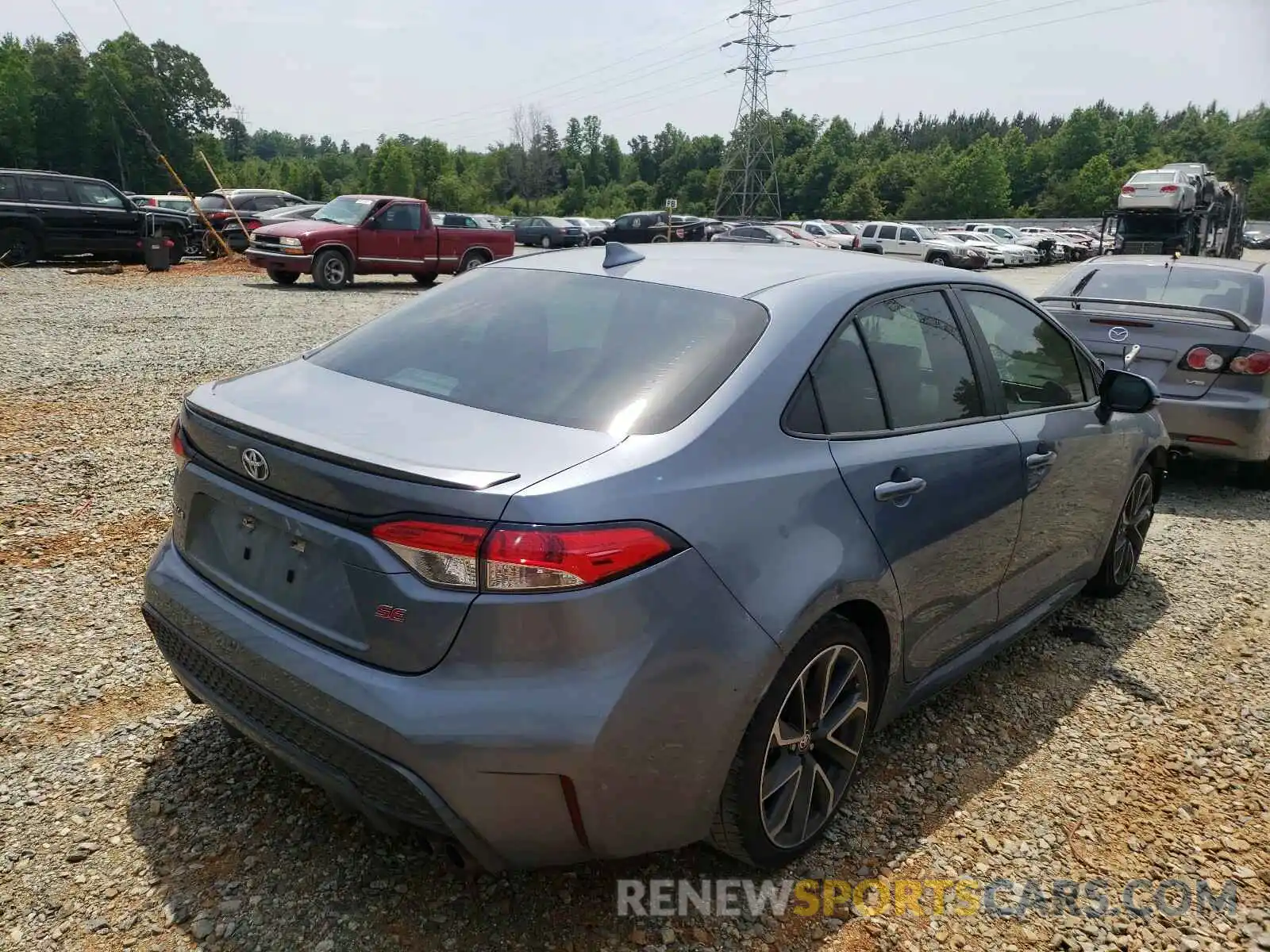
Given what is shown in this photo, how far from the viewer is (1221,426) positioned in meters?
5.95

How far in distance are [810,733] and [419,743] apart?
1.10 metres

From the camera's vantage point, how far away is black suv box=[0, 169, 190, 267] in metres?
17.3

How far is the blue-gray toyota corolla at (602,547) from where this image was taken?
191 cm

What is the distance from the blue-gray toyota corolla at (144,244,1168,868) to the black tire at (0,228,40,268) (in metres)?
18.6

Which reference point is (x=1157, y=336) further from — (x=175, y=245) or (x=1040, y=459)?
(x=175, y=245)

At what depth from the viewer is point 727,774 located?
2217 mm

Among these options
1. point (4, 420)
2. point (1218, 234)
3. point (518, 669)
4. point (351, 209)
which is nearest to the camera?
point (518, 669)

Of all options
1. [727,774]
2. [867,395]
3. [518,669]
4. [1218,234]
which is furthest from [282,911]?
[1218,234]

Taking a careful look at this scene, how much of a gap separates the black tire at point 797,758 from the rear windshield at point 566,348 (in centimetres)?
73

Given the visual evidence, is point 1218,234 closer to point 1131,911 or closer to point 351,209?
point 351,209

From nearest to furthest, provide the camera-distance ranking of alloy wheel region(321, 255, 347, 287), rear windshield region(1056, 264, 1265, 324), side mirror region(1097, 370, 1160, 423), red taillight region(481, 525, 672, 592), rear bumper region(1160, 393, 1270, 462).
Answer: red taillight region(481, 525, 672, 592)
side mirror region(1097, 370, 1160, 423)
rear bumper region(1160, 393, 1270, 462)
rear windshield region(1056, 264, 1265, 324)
alloy wheel region(321, 255, 347, 287)

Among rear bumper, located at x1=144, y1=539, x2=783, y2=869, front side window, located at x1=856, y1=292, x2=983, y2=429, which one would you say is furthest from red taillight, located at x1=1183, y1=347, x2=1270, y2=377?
rear bumper, located at x1=144, y1=539, x2=783, y2=869

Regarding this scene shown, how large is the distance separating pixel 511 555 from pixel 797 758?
1102 millimetres

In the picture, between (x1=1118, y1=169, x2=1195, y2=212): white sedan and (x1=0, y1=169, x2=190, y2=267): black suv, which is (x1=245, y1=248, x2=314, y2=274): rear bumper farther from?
(x1=1118, y1=169, x2=1195, y2=212): white sedan
